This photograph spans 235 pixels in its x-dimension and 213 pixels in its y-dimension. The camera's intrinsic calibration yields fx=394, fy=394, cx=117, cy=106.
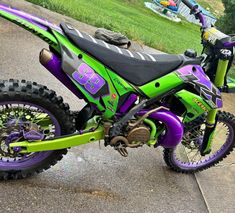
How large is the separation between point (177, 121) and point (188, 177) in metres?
0.98

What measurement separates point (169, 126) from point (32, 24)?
4.67 feet

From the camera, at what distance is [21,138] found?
3111 millimetres

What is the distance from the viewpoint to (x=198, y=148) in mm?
3977

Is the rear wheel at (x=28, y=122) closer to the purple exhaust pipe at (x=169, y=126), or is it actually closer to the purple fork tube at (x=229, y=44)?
the purple exhaust pipe at (x=169, y=126)

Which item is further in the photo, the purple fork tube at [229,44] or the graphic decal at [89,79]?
the purple fork tube at [229,44]

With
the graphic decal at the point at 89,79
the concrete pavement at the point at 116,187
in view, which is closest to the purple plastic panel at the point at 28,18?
the graphic decal at the point at 89,79

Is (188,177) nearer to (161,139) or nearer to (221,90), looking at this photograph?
(161,139)

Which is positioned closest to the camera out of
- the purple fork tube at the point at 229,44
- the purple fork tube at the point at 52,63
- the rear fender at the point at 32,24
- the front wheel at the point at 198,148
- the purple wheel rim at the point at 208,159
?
the rear fender at the point at 32,24

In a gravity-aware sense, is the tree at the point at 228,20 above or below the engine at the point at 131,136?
below

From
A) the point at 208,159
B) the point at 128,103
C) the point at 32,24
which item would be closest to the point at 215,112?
the point at 208,159

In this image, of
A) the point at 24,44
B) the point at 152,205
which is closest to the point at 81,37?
the point at 152,205

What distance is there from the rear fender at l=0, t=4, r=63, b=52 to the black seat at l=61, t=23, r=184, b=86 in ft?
0.38

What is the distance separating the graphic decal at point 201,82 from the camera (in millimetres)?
3213

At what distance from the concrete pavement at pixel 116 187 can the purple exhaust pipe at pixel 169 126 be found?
521 millimetres
